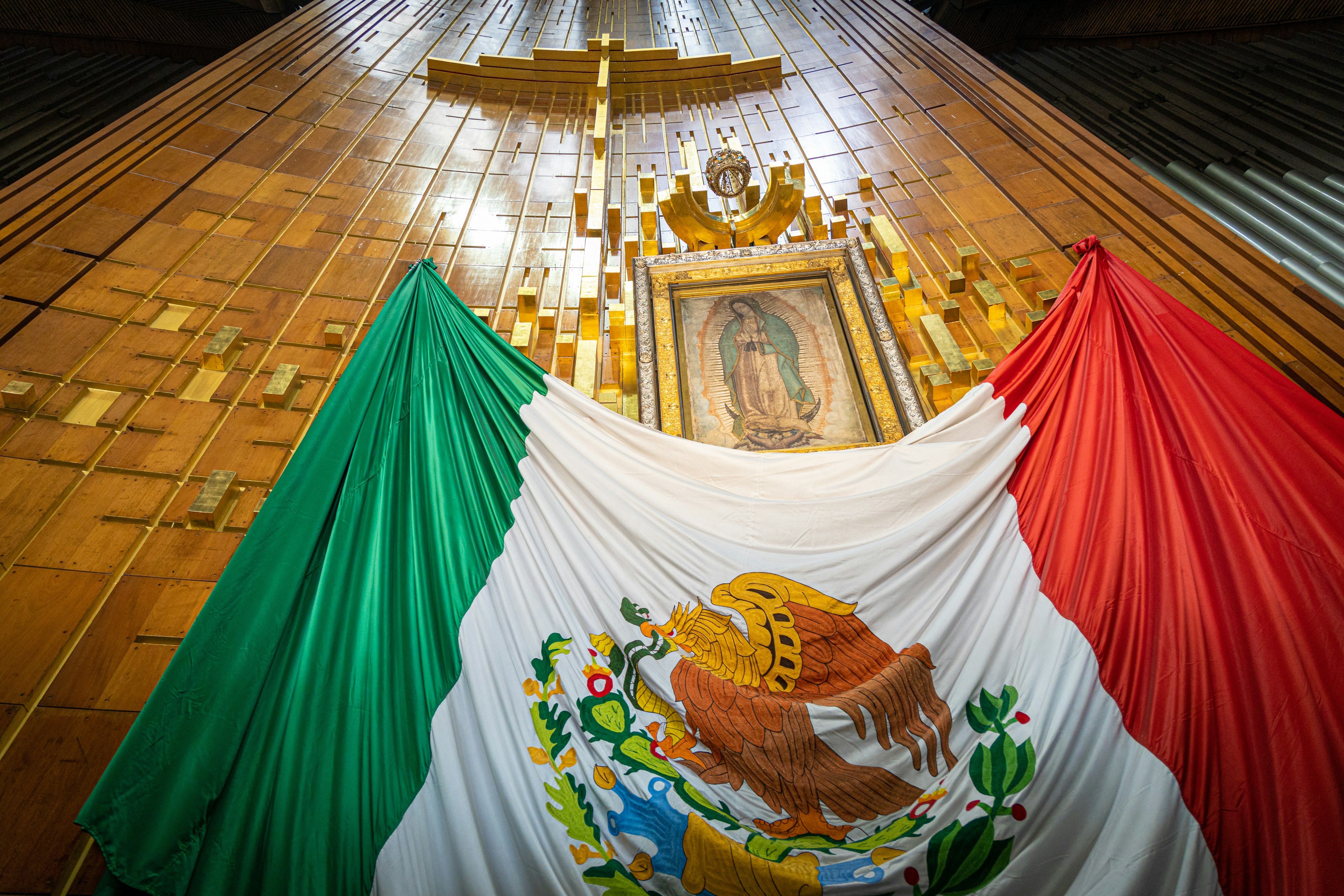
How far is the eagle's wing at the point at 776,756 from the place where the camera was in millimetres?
1421

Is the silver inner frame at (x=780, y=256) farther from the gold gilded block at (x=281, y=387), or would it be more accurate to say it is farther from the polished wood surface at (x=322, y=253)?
the gold gilded block at (x=281, y=387)

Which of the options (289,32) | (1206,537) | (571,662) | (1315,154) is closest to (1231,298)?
(1206,537)

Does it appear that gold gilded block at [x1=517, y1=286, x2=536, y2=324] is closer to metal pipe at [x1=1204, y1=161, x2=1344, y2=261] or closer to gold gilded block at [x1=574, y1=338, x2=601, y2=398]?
gold gilded block at [x1=574, y1=338, x2=601, y2=398]

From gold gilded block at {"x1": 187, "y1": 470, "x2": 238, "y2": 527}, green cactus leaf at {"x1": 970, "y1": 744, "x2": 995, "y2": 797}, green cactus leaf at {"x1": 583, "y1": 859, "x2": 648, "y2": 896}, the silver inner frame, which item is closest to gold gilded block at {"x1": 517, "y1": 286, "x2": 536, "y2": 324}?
the silver inner frame

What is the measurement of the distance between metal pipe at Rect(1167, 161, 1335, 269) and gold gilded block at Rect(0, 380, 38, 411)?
15.0 ft

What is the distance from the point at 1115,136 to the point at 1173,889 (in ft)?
15.6

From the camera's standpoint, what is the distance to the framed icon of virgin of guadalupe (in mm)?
2320

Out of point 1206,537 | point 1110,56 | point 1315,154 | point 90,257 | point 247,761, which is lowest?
point 247,761

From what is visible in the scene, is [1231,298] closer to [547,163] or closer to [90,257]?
[547,163]

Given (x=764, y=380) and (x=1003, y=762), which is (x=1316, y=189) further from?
(x=1003, y=762)

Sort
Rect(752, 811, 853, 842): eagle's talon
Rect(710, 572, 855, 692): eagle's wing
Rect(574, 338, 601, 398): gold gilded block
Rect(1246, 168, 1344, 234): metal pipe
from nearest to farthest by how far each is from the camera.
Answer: Rect(752, 811, 853, 842): eagle's talon < Rect(710, 572, 855, 692): eagle's wing < Rect(574, 338, 601, 398): gold gilded block < Rect(1246, 168, 1344, 234): metal pipe

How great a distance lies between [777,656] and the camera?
1.62 m

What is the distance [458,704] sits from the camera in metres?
1.46

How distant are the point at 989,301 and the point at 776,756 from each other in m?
1.93
